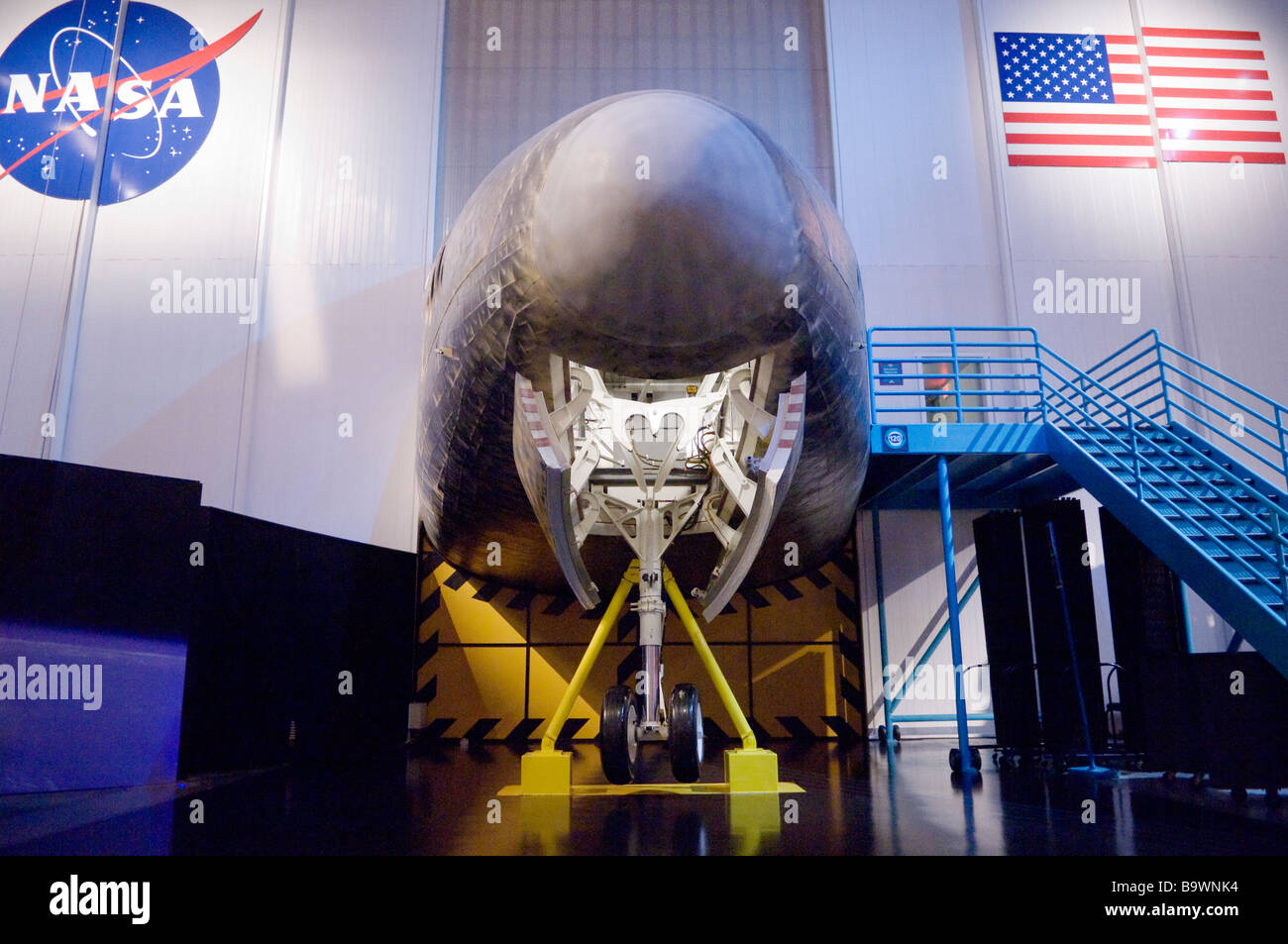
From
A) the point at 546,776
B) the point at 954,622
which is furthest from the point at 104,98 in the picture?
the point at 954,622

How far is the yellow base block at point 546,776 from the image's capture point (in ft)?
→ 18.1

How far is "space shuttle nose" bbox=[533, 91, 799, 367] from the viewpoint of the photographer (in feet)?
12.2

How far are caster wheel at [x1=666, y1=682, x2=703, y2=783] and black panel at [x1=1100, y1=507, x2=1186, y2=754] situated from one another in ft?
16.7

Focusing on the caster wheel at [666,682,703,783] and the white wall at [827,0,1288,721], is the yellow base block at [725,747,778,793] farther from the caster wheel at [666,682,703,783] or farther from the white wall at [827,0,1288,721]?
the white wall at [827,0,1288,721]

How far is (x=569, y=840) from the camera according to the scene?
364cm

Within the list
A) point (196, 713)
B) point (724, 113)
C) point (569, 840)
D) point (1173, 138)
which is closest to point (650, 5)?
point (1173, 138)

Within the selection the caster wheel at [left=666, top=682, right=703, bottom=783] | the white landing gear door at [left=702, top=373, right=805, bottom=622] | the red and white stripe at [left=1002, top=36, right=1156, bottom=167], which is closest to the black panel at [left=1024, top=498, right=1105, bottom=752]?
the caster wheel at [left=666, top=682, right=703, bottom=783]

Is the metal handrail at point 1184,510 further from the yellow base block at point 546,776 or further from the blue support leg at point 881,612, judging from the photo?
the yellow base block at point 546,776

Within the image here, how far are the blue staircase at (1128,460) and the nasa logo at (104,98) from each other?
12361mm

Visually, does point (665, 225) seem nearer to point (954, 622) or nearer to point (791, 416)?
point (791, 416)

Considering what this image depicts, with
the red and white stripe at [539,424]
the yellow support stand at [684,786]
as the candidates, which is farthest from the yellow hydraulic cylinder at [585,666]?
the red and white stripe at [539,424]

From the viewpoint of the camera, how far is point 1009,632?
8.91 m
